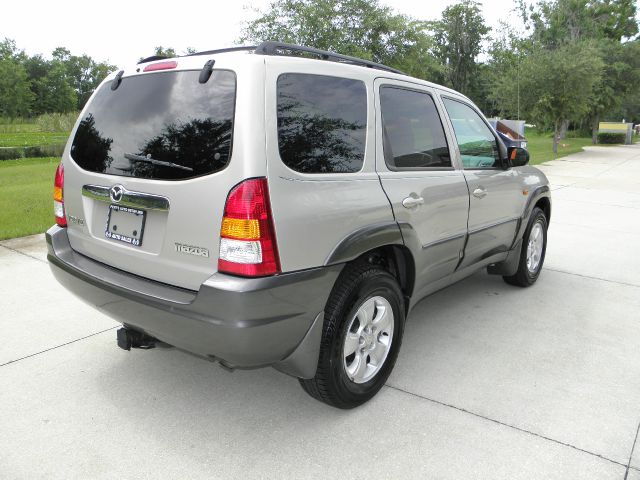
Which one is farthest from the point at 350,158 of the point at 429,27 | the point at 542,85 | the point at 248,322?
the point at 429,27

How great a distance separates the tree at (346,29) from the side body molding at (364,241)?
67.8 ft

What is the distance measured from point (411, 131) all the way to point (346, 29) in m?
22.3

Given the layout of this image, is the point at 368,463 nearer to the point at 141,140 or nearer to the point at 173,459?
the point at 173,459

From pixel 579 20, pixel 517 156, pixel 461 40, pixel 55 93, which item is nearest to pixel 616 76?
pixel 579 20

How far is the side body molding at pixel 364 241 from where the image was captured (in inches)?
98.4

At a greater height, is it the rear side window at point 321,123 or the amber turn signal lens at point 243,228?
the rear side window at point 321,123

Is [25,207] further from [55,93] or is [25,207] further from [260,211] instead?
[55,93]

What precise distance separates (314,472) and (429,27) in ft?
89.4

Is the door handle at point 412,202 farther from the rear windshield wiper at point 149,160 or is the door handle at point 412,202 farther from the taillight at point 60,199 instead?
the taillight at point 60,199

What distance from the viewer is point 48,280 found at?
500 cm

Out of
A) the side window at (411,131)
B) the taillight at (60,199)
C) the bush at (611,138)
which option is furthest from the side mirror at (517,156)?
the bush at (611,138)

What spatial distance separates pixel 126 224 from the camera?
2.62m

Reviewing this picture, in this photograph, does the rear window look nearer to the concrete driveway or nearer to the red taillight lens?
the red taillight lens

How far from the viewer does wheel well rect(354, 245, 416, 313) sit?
119 inches
